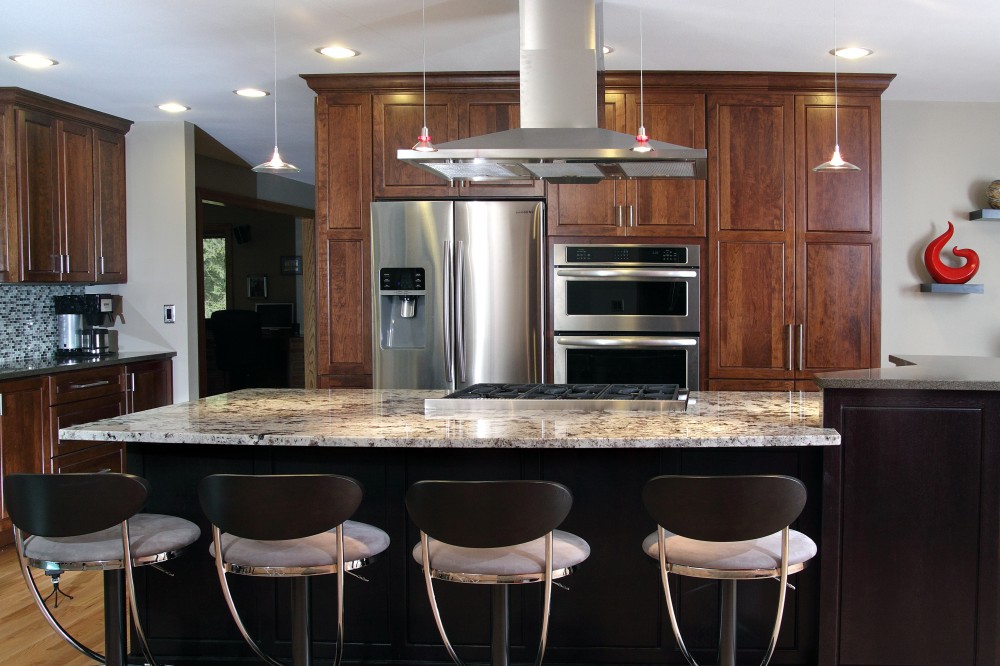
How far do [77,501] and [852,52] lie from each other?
371 centimetres

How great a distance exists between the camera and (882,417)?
102 inches

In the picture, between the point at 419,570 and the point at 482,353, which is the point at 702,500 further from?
the point at 482,353

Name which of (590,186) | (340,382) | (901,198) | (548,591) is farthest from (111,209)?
(901,198)

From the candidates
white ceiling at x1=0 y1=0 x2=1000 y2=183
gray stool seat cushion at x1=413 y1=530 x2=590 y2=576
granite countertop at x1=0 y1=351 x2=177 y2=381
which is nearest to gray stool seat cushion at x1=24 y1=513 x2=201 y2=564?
gray stool seat cushion at x1=413 y1=530 x2=590 y2=576

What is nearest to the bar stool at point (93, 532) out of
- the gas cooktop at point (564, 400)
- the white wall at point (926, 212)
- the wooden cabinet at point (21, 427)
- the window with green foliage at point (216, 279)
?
the gas cooktop at point (564, 400)

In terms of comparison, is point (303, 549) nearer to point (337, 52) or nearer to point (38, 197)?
point (337, 52)

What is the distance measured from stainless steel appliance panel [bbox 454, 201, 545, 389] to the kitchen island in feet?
5.46

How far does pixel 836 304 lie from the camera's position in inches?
180

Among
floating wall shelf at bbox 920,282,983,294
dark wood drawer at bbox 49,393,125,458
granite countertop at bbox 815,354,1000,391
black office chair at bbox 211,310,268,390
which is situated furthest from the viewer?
black office chair at bbox 211,310,268,390

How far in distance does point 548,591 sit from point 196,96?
151 inches

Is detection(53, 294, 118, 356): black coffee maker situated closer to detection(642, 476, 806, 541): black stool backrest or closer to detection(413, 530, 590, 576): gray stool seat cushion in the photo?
detection(413, 530, 590, 576): gray stool seat cushion

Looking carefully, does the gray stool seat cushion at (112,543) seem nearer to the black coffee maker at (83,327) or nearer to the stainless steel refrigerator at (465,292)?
the stainless steel refrigerator at (465,292)

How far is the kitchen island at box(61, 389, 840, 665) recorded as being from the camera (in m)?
2.68

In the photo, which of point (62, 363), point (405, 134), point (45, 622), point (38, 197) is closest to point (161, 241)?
point (38, 197)
